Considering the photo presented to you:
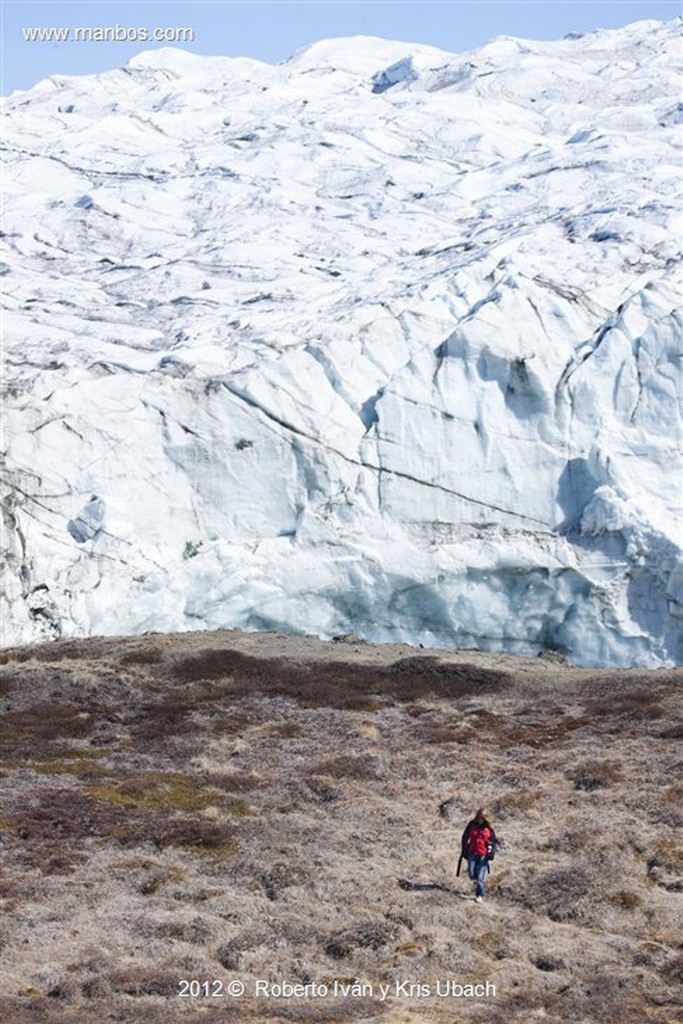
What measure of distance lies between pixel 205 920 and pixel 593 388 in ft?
125

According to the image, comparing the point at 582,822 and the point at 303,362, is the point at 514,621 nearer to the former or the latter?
the point at 303,362

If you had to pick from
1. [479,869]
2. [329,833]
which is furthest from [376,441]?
[479,869]

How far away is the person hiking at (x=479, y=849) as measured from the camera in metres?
27.7

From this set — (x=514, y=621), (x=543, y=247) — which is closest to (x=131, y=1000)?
(x=514, y=621)

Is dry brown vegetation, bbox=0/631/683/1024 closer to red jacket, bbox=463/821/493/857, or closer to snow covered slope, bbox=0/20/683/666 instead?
red jacket, bbox=463/821/493/857

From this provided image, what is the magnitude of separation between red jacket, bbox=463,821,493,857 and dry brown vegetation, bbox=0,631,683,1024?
98 cm

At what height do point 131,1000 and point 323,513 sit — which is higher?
point 323,513

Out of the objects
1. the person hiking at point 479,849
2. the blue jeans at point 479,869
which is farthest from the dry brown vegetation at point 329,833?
the person hiking at point 479,849

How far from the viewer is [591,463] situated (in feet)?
189

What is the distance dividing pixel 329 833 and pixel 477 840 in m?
5.32

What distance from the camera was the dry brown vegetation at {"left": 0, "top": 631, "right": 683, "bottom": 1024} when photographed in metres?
23.2

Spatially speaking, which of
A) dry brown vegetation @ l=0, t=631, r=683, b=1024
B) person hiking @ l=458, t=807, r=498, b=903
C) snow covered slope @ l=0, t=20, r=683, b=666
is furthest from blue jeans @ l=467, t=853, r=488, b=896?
snow covered slope @ l=0, t=20, r=683, b=666

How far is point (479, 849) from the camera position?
90.7 ft

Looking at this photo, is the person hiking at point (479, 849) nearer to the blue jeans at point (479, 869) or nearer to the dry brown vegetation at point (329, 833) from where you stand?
the blue jeans at point (479, 869)
